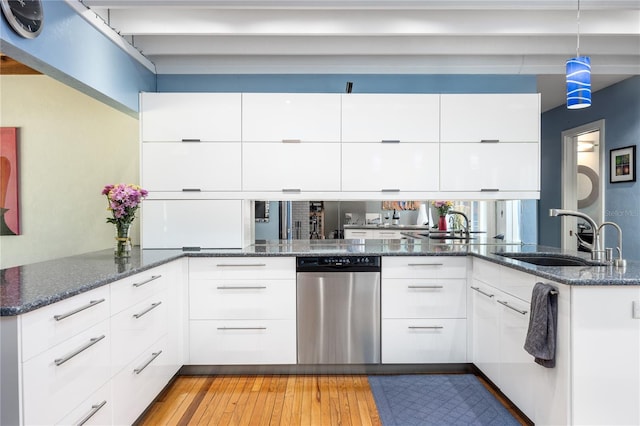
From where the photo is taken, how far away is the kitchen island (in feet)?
4.74

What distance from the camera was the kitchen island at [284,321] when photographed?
1445 mm

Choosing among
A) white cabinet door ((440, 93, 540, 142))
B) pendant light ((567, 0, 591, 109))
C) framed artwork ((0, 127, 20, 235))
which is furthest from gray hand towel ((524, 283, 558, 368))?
Result: framed artwork ((0, 127, 20, 235))

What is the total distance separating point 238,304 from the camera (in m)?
2.79

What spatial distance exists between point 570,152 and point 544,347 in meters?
4.35

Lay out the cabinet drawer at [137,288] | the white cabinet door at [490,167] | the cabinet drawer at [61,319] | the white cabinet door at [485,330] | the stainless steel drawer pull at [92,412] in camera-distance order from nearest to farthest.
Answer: the cabinet drawer at [61,319] < the stainless steel drawer pull at [92,412] < the cabinet drawer at [137,288] < the white cabinet door at [485,330] < the white cabinet door at [490,167]

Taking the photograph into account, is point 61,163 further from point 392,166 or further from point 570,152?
point 570,152

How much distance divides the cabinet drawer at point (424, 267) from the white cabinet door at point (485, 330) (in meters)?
0.16

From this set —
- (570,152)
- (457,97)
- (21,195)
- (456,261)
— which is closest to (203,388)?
(456,261)

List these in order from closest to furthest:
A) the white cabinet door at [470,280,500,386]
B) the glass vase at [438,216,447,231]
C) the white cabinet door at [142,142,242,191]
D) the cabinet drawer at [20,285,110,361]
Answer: the cabinet drawer at [20,285,110,361] < the white cabinet door at [470,280,500,386] < the white cabinet door at [142,142,242,191] < the glass vase at [438,216,447,231]

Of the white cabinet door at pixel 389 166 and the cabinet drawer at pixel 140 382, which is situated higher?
the white cabinet door at pixel 389 166

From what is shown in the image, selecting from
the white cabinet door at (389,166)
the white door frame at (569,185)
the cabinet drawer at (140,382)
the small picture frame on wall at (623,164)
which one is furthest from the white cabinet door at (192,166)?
the white door frame at (569,185)

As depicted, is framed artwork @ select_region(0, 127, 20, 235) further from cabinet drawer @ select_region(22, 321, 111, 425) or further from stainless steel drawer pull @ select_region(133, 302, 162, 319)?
cabinet drawer @ select_region(22, 321, 111, 425)

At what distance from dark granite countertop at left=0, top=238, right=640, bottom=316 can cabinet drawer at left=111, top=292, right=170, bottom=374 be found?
224 mm

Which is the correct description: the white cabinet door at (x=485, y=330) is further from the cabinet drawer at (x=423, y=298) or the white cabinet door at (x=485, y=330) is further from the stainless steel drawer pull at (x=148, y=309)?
the stainless steel drawer pull at (x=148, y=309)
